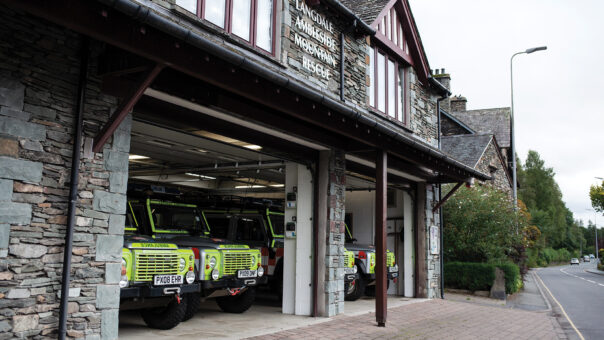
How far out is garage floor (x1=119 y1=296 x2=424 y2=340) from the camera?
7.84 metres

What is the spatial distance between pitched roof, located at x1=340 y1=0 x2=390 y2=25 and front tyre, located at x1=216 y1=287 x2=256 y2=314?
7.14m

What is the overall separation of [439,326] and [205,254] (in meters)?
4.86

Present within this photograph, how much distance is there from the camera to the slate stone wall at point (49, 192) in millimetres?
5059

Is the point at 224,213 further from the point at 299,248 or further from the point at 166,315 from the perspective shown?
the point at 166,315

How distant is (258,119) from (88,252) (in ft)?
11.1

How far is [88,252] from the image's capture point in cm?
565

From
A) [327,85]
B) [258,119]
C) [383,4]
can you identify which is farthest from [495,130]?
[258,119]

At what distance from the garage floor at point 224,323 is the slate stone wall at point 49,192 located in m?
2.20

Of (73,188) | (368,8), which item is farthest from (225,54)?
(368,8)

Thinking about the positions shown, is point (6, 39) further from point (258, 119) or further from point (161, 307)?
point (161, 307)

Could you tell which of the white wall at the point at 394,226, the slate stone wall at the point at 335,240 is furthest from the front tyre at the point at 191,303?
the white wall at the point at 394,226

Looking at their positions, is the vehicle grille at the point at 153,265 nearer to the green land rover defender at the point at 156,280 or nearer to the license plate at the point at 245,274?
the green land rover defender at the point at 156,280

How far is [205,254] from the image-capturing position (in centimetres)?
859

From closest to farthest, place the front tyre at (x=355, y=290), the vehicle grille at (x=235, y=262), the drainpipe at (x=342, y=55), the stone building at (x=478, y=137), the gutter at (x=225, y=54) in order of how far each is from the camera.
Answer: the gutter at (x=225, y=54) < the vehicle grille at (x=235, y=262) < the drainpipe at (x=342, y=55) < the front tyre at (x=355, y=290) < the stone building at (x=478, y=137)
